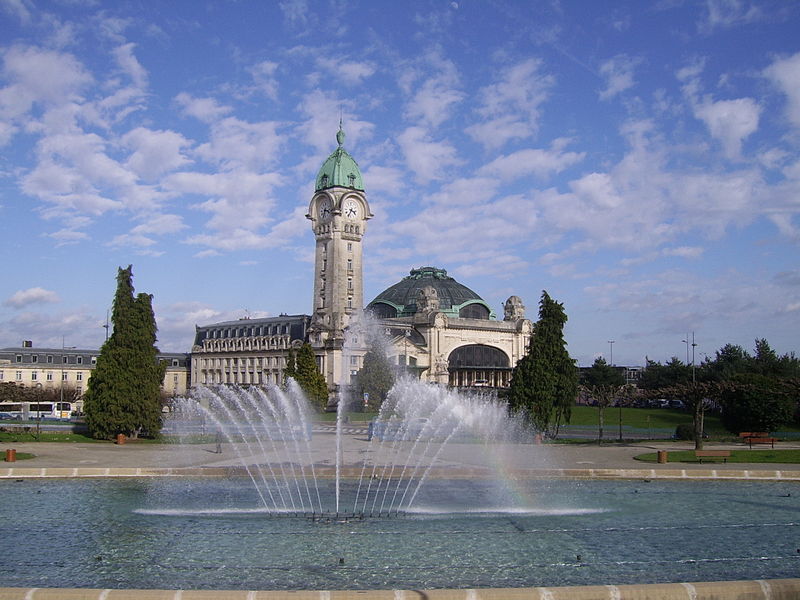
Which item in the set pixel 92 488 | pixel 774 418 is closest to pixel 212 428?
pixel 92 488

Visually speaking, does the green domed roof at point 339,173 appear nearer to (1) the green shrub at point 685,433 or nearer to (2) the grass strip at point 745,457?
(1) the green shrub at point 685,433

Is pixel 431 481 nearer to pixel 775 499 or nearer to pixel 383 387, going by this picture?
pixel 775 499

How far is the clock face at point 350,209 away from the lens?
113375 mm

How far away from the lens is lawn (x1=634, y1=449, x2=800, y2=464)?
121 feet

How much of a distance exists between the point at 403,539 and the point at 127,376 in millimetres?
32141

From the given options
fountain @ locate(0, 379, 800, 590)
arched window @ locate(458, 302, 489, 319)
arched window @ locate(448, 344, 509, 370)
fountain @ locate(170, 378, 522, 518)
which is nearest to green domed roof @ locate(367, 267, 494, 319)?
arched window @ locate(458, 302, 489, 319)

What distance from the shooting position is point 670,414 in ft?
267

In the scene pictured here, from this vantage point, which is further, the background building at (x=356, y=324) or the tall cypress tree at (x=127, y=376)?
the background building at (x=356, y=324)

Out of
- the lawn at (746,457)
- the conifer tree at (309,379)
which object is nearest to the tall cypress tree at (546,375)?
the lawn at (746,457)

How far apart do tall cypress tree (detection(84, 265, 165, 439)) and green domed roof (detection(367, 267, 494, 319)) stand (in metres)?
72.9

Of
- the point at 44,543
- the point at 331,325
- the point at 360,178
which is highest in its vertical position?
the point at 360,178

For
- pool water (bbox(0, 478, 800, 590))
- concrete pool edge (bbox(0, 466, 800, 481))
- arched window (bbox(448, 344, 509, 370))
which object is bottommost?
pool water (bbox(0, 478, 800, 590))

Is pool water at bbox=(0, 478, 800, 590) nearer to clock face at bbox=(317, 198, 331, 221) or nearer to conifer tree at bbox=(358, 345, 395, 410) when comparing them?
conifer tree at bbox=(358, 345, 395, 410)

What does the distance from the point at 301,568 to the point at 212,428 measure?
46963 mm
